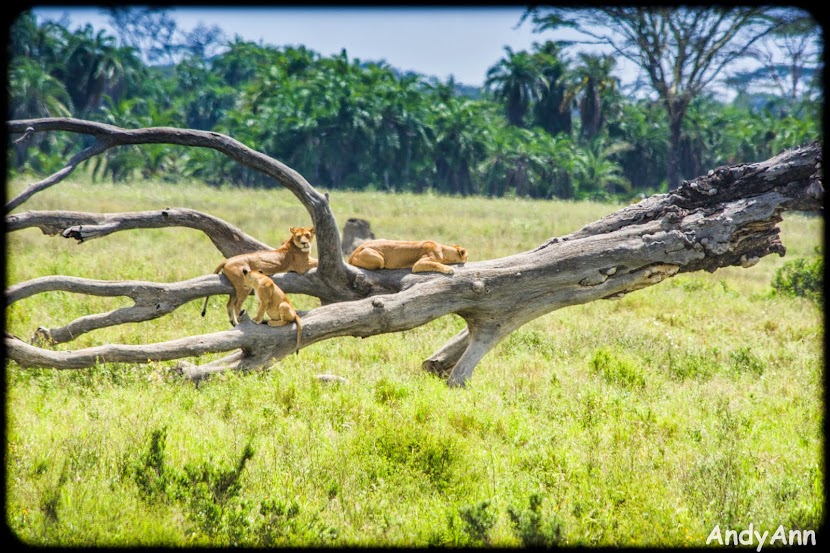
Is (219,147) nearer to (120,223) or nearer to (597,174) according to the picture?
(120,223)

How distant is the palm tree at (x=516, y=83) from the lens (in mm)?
56344

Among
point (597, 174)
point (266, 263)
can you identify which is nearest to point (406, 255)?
point (266, 263)

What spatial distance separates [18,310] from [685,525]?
366 inches

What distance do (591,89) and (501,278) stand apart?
49.8 meters

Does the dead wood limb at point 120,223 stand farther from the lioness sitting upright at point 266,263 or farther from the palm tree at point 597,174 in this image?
the palm tree at point 597,174

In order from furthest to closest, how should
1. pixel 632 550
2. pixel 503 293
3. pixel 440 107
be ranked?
pixel 440 107 → pixel 503 293 → pixel 632 550

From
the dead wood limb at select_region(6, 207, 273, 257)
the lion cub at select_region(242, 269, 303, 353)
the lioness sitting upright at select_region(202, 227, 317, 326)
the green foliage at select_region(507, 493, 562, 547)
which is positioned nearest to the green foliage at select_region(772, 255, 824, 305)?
the lioness sitting upright at select_region(202, 227, 317, 326)

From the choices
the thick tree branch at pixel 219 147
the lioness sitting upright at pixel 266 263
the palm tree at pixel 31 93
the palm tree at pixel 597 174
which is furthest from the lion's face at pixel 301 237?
the palm tree at pixel 31 93

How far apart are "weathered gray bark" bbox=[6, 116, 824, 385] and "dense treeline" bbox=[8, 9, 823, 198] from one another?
1360 inches

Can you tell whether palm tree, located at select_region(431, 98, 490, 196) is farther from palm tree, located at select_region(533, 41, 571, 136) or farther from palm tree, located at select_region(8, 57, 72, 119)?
palm tree, located at select_region(8, 57, 72, 119)

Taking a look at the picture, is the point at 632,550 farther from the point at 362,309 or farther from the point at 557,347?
the point at 557,347

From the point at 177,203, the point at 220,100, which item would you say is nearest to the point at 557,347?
the point at 177,203

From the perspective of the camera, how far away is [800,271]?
15.0 metres

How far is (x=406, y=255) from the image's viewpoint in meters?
8.62
